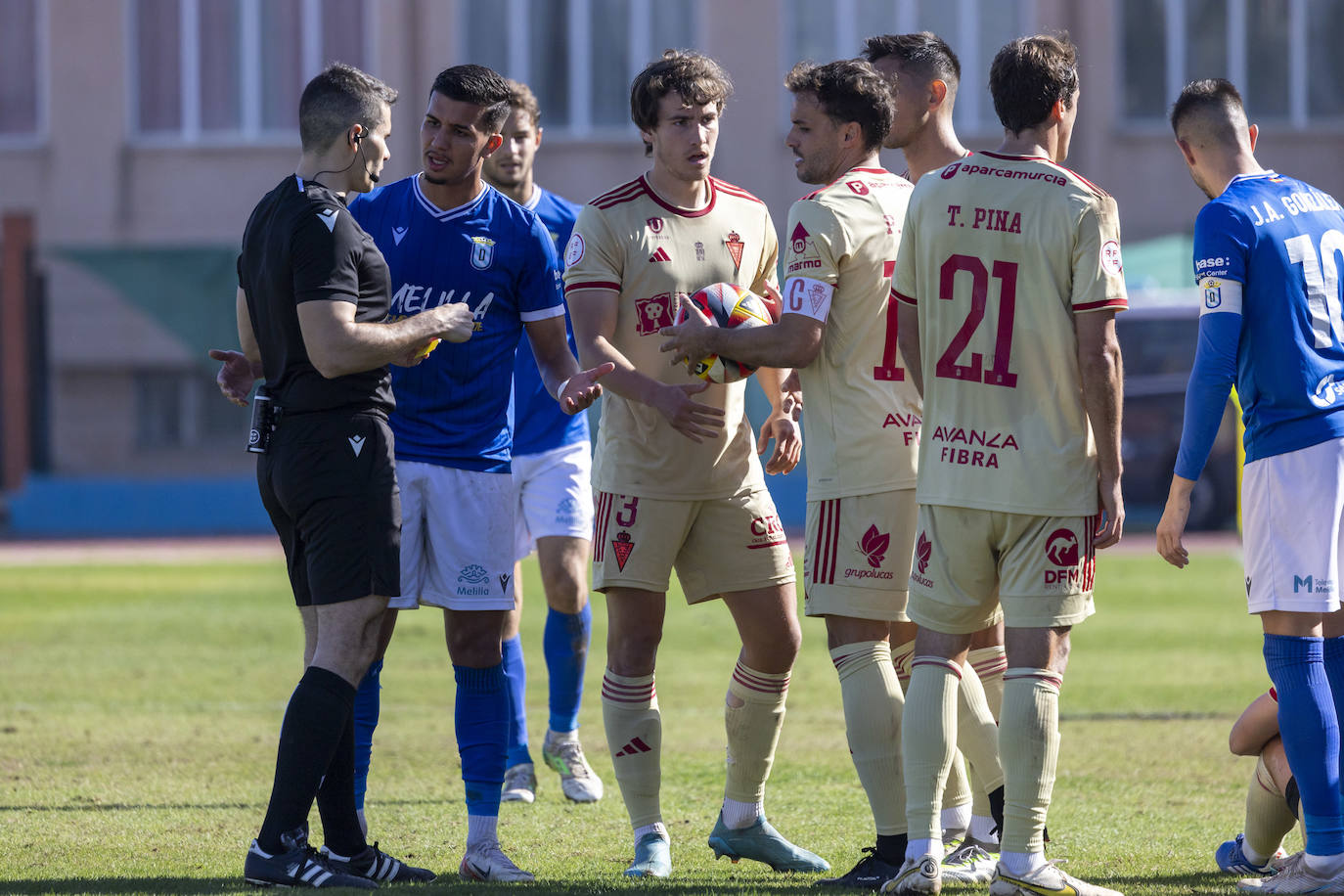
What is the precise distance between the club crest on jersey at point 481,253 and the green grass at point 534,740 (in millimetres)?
1966

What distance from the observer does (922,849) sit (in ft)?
15.3

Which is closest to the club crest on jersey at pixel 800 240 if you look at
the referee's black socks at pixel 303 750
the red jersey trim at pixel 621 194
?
the red jersey trim at pixel 621 194

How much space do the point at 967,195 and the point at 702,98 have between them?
1017 mm

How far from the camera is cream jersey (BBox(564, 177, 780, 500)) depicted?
526 cm

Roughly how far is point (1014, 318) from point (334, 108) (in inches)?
83.8

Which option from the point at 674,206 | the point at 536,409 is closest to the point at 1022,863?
the point at 674,206

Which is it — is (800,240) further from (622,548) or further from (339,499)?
(339,499)

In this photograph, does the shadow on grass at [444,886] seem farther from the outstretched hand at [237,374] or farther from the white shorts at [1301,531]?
the white shorts at [1301,531]

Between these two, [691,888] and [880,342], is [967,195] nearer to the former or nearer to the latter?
[880,342]

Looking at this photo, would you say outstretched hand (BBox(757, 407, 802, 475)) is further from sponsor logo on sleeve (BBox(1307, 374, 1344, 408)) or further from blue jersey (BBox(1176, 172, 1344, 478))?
sponsor logo on sleeve (BBox(1307, 374, 1344, 408))

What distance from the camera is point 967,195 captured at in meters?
4.67

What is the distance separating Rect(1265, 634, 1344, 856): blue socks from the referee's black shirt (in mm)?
2818

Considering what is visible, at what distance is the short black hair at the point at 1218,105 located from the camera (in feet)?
16.4

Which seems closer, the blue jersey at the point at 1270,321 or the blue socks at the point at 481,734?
the blue jersey at the point at 1270,321
